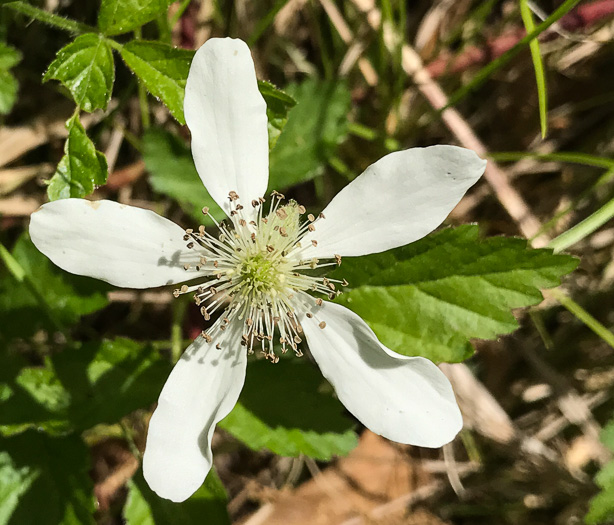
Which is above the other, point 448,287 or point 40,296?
point 40,296

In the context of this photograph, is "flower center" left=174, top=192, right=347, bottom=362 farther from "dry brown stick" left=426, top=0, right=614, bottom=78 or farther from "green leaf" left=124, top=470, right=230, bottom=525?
"dry brown stick" left=426, top=0, right=614, bottom=78

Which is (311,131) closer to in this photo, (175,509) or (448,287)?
(448,287)

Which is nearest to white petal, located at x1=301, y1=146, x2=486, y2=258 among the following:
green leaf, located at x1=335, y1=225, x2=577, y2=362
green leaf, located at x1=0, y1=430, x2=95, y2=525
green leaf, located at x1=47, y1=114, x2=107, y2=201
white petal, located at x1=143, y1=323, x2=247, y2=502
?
green leaf, located at x1=335, y1=225, x2=577, y2=362

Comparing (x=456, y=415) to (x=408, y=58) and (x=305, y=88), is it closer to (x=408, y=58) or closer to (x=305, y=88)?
(x=305, y=88)

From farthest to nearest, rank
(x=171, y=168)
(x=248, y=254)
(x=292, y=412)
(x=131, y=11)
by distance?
1. (x=171, y=168)
2. (x=292, y=412)
3. (x=248, y=254)
4. (x=131, y=11)

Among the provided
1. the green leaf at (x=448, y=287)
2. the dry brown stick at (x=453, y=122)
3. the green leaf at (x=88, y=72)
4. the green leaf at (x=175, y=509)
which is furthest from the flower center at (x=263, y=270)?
the dry brown stick at (x=453, y=122)

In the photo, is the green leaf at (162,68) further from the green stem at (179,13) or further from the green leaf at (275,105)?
the green stem at (179,13)

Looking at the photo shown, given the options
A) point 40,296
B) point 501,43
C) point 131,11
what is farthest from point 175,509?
point 501,43
